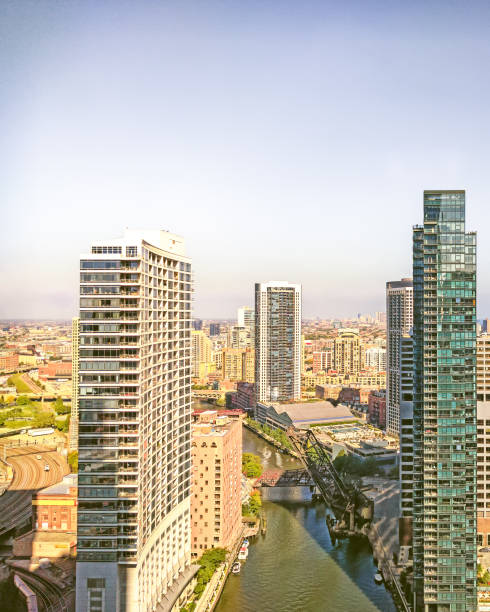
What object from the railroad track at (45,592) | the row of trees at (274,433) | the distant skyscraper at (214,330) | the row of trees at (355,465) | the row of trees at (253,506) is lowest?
the railroad track at (45,592)

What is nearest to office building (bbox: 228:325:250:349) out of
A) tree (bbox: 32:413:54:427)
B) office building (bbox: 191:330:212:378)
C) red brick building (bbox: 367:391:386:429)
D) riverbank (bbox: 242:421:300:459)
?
office building (bbox: 191:330:212:378)

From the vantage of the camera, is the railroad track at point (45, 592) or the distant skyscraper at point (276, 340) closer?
the railroad track at point (45, 592)

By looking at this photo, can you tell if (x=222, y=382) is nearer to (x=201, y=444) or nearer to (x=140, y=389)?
(x=201, y=444)

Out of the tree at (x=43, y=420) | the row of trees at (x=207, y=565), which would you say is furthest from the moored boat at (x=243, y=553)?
the tree at (x=43, y=420)

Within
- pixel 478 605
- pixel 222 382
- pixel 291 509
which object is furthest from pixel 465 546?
pixel 222 382

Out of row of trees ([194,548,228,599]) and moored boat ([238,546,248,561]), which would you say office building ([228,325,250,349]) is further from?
row of trees ([194,548,228,599])

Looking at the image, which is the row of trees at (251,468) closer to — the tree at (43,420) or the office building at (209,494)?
the office building at (209,494)
